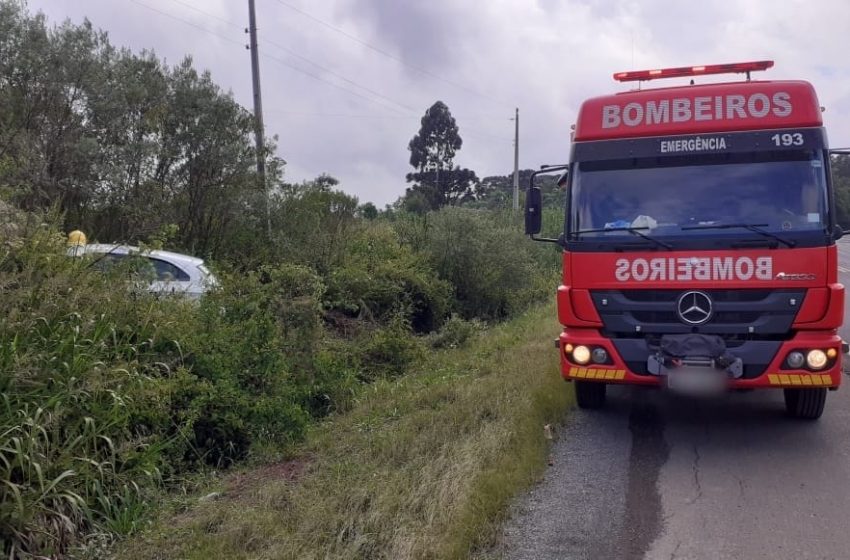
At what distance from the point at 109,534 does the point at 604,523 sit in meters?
3.16

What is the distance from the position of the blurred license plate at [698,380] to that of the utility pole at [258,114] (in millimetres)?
9527

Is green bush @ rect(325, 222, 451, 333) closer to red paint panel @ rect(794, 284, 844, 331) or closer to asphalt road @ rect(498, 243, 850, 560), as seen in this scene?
asphalt road @ rect(498, 243, 850, 560)

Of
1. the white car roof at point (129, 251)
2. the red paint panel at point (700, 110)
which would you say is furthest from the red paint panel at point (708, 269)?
the white car roof at point (129, 251)

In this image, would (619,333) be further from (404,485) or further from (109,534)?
(109,534)

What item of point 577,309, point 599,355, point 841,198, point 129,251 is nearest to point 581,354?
point 599,355

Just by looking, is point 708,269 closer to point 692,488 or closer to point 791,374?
point 791,374

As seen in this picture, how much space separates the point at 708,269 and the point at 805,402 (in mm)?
1685

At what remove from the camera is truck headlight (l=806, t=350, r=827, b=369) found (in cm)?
591

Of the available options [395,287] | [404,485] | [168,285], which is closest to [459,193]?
[395,287]

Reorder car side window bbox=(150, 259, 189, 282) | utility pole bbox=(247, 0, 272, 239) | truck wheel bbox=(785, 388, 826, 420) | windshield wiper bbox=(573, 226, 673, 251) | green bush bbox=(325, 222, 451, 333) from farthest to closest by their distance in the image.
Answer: utility pole bbox=(247, 0, 272, 239) < green bush bbox=(325, 222, 451, 333) < car side window bbox=(150, 259, 189, 282) < truck wheel bbox=(785, 388, 826, 420) < windshield wiper bbox=(573, 226, 673, 251)

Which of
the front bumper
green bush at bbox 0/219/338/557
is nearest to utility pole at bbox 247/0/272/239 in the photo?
green bush at bbox 0/219/338/557

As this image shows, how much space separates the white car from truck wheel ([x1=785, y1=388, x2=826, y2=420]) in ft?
19.7

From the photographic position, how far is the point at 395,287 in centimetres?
1393

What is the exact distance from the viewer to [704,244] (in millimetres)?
6078
